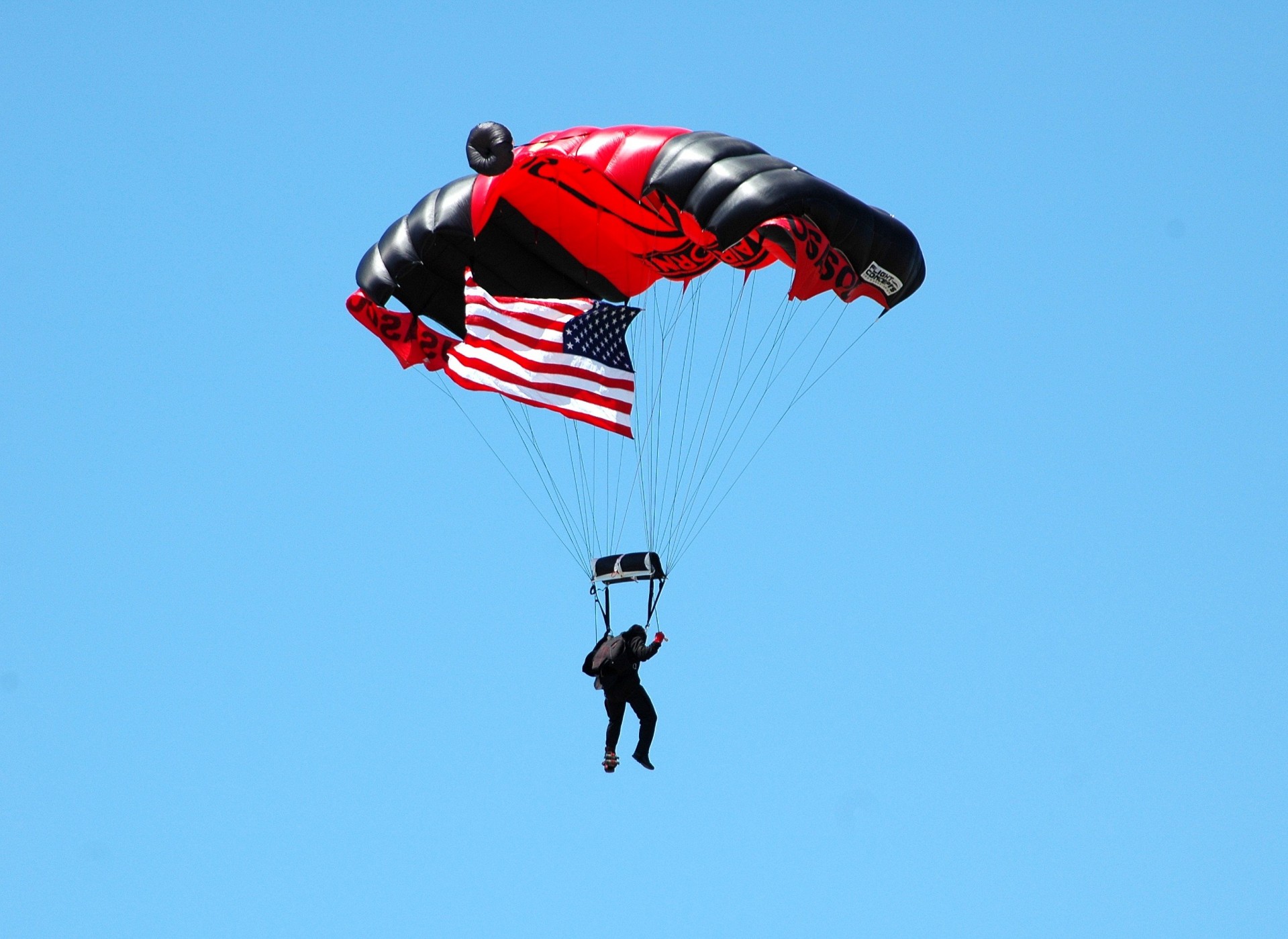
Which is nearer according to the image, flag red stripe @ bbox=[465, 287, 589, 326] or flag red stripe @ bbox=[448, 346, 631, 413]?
flag red stripe @ bbox=[448, 346, 631, 413]

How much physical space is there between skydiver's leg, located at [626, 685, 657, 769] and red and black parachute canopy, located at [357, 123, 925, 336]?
4.18 m

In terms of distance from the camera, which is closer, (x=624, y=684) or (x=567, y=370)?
(x=624, y=684)

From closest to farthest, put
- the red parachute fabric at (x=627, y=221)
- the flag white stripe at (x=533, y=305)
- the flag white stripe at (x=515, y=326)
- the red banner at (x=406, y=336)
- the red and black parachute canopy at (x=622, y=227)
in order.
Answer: the red and black parachute canopy at (x=622, y=227) < the red parachute fabric at (x=627, y=221) < the flag white stripe at (x=515, y=326) < the flag white stripe at (x=533, y=305) < the red banner at (x=406, y=336)

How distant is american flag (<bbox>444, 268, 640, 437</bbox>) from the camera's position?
2339 centimetres

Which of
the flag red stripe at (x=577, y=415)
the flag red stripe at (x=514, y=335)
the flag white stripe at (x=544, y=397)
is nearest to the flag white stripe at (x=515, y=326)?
the flag red stripe at (x=514, y=335)

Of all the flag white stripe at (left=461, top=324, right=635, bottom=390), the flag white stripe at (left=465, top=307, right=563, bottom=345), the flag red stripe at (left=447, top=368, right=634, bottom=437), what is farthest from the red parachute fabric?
the flag red stripe at (left=447, top=368, right=634, bottom=437)

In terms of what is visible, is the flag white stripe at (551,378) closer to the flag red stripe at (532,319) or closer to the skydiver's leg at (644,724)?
the flag red stripe at (532,319)

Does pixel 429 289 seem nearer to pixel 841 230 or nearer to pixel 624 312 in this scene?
pixel 624 312

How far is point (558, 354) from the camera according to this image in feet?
76.7

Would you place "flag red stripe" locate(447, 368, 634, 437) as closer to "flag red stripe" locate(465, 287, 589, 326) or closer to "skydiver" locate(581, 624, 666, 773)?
"flag red stripe" locate(465, 287, 589, 326)

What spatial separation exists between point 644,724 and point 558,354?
3810 millimetres

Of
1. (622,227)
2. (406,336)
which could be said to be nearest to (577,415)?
(622,227)

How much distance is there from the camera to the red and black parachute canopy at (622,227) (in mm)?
21438

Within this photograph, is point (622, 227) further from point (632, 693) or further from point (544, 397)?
point (632, 693)
